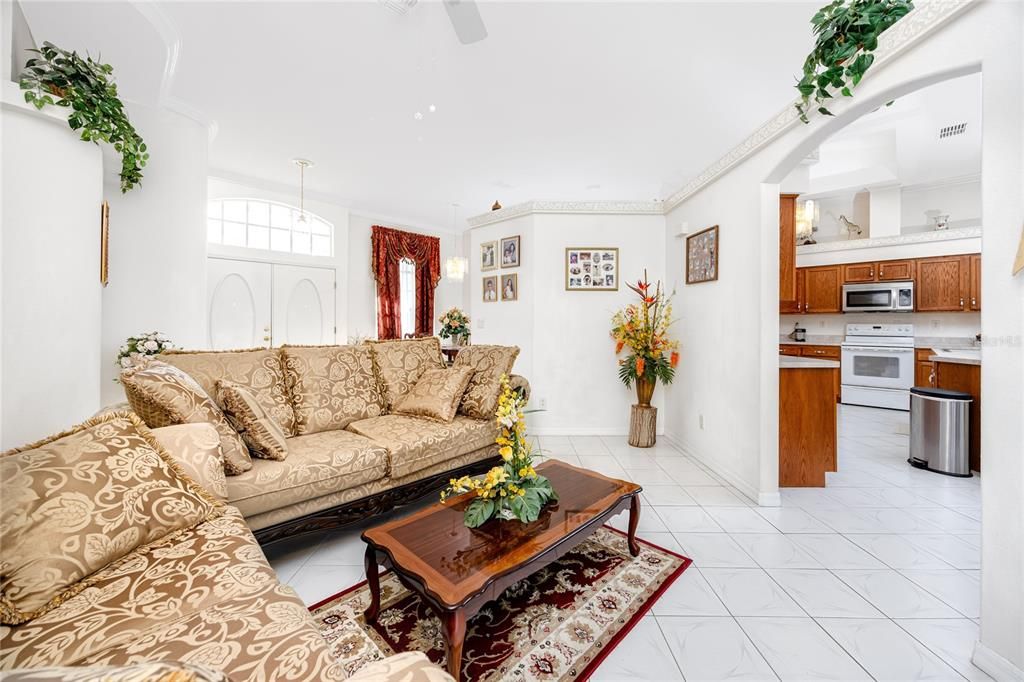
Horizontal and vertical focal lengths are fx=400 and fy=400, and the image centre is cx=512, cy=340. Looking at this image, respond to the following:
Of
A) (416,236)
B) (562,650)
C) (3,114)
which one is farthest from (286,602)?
(416,236)

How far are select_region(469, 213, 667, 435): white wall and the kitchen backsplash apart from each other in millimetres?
2238

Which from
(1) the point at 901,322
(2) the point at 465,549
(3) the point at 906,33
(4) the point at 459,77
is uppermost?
(4) the point at 459,77

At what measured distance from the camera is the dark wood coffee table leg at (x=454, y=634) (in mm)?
1178

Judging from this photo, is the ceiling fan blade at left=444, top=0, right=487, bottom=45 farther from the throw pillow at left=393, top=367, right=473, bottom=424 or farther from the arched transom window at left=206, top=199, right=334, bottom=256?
the arched transom window at left=206, top=199, right=334, bottom=256

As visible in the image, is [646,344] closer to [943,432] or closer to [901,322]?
[943,432]

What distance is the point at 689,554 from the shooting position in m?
2.07

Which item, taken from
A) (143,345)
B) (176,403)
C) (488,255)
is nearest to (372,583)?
(176,403)

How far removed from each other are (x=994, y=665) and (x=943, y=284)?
6005mm

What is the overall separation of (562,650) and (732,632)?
68 cm

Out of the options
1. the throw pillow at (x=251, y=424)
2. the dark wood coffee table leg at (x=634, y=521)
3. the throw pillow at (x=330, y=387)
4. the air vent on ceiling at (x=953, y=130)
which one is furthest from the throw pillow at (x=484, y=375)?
the air vent on ceiling at (x=953, y=130)

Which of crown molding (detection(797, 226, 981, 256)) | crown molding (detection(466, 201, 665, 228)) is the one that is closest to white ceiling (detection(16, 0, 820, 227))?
crown molding (detection(466, 201, 665, 228))

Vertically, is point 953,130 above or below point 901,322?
above

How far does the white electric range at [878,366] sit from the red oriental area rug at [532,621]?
5615 millimetres

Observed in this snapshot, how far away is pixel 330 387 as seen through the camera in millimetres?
2648
